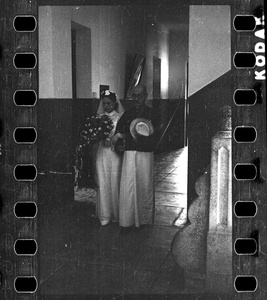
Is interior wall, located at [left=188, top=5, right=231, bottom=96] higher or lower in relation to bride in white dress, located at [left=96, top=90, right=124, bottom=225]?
higher

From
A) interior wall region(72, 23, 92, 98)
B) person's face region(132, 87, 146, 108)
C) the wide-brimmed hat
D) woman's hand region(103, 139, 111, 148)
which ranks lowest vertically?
woman's hand region(103, 139, 111, 148)

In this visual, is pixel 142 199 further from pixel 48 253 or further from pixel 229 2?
pixel 229 2

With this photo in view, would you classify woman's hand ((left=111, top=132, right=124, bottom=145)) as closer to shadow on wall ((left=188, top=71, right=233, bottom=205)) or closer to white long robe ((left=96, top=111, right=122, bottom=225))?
white long robe ((left=96, top=111, right=122, bottom=225))

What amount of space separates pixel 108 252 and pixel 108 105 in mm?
417

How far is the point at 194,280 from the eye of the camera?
1.68 m

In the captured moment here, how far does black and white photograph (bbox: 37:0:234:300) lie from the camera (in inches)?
63.2

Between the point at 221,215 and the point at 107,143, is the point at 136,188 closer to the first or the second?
the point at 107,143

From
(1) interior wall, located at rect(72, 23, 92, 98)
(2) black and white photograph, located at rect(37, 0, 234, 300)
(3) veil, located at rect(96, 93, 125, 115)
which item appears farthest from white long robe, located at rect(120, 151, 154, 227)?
(1) interior wall, located at rect(72, 23, 92, 98)

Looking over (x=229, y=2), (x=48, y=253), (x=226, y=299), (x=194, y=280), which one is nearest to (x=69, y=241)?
(x=48, y=253)

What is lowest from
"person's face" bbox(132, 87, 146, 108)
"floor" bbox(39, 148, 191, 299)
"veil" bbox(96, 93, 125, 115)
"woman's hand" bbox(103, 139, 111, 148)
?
"floor" bbox(39, 148, 191, 299)

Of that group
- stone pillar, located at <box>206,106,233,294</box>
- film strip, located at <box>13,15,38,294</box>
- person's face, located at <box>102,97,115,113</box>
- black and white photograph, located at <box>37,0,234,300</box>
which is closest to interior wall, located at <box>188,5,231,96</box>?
black and white photograph, located at <box>37,0,234,300</box>

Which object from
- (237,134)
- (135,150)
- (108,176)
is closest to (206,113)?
(237,134)

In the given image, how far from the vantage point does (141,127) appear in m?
1.63

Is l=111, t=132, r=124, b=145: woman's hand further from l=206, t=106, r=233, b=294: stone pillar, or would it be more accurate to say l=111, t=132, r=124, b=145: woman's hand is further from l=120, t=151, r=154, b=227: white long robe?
l=206, t=106, r=233, b=294: stone pillar
